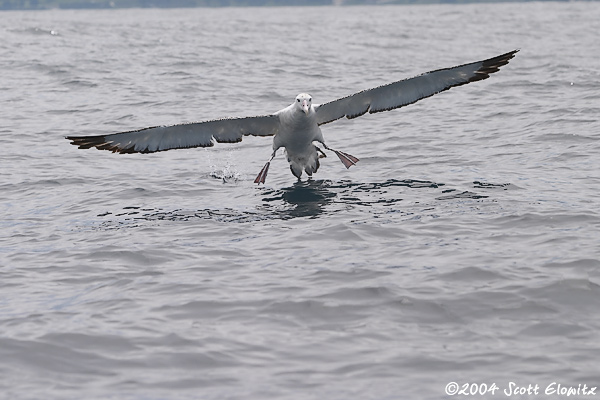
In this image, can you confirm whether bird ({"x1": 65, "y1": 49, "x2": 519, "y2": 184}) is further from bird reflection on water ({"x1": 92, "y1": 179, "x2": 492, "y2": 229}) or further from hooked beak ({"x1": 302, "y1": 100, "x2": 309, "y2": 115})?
bird reflection on water ({"x1": 92, "y1": 179, "x2": 492, "y2": 229})

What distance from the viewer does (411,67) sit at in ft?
117

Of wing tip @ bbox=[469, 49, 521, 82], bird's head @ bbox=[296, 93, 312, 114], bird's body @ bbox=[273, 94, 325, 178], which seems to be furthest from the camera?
→ bird's body @ bbox=[273, 94, 325, 178]

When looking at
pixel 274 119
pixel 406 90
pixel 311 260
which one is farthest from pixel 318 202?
pixel 311 260

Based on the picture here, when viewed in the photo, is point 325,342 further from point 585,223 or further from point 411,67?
point 411,67

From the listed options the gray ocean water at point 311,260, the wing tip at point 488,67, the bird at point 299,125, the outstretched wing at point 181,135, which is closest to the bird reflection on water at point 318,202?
the gray ocean water at point 311,260

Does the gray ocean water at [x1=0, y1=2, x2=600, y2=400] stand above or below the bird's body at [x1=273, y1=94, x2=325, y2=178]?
below

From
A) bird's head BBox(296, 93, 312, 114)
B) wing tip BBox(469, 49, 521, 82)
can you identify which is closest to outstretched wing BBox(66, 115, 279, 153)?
bird's head BBox(296, 93, 312, 114)

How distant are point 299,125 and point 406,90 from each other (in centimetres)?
196

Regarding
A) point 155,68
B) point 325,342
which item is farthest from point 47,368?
point 155,68

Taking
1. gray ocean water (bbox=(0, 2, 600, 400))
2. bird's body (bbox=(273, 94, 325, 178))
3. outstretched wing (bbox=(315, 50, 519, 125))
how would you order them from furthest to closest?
bird's body (bbox=(273, 94, 325, 178)), outstretched wing (bbox=(315, 50, 519, 125)), gray ocean water (bbox=(0, 2, 600, 400))

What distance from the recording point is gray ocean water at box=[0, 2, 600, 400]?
7.71 meters

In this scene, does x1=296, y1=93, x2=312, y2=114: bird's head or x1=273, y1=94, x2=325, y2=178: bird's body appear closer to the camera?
x1=296, y1=93, x2=312, y2=114: bird's head

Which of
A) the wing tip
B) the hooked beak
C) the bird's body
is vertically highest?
the wing tip

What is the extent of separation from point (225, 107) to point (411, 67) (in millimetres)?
12800
